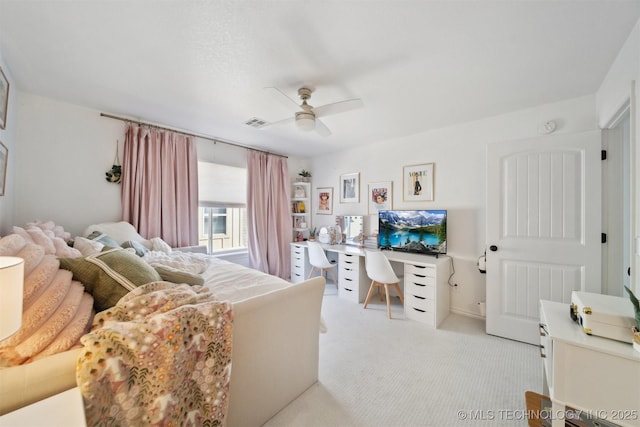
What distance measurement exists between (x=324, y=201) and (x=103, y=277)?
3651 millimetres

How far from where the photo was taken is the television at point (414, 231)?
10.1ft

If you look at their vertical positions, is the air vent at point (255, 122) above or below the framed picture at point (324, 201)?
above

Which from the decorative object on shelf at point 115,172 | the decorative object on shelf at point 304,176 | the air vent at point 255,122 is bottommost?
the decorative object on shelf at point 115,172

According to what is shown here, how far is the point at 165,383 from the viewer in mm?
926

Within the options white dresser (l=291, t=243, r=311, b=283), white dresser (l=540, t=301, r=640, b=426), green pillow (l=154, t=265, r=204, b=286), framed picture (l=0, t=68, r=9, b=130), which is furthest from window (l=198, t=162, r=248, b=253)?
white dresser (l=540, t=301, r=640, b=426)

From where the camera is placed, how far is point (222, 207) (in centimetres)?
379

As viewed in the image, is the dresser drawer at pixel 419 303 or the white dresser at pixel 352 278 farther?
the white dresser at pixel 352 278

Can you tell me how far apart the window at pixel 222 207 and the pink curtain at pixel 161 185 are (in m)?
0.29

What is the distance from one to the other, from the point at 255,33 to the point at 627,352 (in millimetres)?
2497

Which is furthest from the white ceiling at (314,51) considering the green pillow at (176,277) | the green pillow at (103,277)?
the green pillow at (176,277)

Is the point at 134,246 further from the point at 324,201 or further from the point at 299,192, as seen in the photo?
the point at 324,201

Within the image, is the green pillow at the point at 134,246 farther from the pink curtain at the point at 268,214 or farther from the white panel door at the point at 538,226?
the white panel door at the point at 538,226

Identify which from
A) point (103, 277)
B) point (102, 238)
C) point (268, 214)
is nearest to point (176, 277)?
point (103, 277)

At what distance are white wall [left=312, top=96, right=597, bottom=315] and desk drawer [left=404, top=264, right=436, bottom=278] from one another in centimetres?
59
